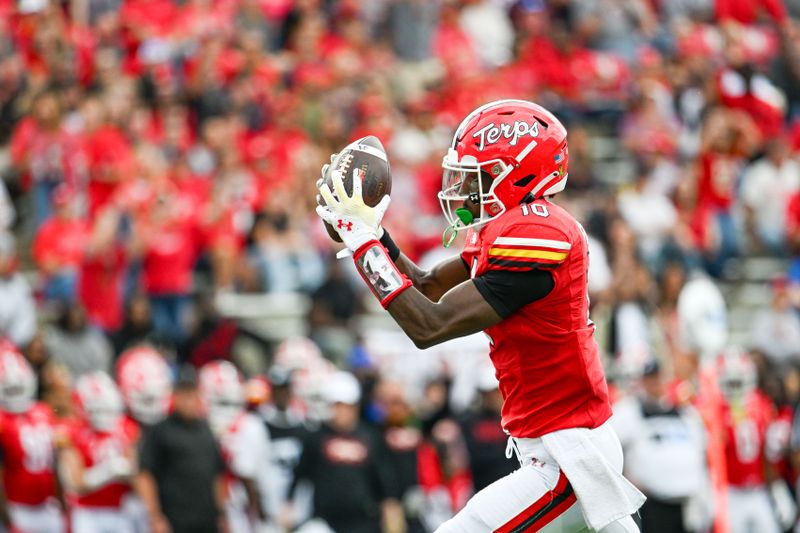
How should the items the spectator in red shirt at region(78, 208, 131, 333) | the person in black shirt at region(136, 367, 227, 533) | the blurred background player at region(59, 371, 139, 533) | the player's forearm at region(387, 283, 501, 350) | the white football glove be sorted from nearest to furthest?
the player's forearm at region(387, 283, 501, 350) < the white football glove < the person in black shirt at region(136, 367, 227, 533) < the blurred background player at region(59, 371, 139, 533) < the spectator in red shirt at region(78, 208, 131, 333)

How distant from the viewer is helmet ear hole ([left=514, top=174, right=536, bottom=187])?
4.85 m

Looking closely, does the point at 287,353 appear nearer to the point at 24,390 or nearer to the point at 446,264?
the point at 24,390

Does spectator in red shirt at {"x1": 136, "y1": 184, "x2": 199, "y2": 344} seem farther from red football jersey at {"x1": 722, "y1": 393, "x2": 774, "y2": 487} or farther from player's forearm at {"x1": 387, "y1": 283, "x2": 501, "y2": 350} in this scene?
player's forearm at {"x1": 387, "y1": 283, "x2": 501, "y2": 350}

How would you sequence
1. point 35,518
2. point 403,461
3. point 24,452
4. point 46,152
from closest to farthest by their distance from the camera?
point 24,452, point 35,518, point 403,461, point 46,152

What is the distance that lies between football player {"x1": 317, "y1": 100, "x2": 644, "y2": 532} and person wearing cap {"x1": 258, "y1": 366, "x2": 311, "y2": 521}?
5.09 meters

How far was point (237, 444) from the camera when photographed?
32.6 feet

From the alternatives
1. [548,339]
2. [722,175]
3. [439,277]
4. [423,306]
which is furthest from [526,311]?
[722,175]

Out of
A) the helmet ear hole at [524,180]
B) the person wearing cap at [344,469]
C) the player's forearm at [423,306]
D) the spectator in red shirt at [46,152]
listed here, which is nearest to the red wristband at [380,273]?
the player's forearm at [423,306]

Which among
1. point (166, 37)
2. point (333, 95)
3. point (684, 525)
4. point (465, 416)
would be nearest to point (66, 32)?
point (166, 37)

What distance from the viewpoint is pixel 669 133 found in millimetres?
13477

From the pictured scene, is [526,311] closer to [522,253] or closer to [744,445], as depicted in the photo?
[522,253]

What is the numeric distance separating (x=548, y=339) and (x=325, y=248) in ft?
22.6

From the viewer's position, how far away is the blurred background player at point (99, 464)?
385 inches

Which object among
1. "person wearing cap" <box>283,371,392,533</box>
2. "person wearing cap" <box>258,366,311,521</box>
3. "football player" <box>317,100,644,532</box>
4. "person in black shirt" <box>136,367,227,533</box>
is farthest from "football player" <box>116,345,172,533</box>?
"football player" <box>317,100,644,532</box>
